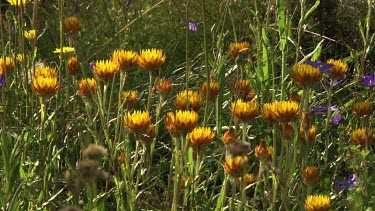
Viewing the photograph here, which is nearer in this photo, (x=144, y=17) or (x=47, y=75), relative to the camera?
(x=47, y=75)

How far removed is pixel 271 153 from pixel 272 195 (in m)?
0.09

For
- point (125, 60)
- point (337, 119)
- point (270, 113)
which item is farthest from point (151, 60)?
point (337, 119)

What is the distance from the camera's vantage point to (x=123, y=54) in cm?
152

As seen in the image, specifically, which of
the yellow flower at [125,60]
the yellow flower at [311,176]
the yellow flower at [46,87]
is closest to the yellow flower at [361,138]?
the yellow flower at [311,176]

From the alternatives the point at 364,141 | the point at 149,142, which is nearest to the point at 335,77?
the point at 364,141

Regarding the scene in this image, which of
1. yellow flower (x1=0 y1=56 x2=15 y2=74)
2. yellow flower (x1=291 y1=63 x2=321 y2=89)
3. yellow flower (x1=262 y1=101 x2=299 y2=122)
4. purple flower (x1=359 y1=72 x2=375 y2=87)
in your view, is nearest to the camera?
yellow flower (x1=262 y1=101 x2=299 y2=122)

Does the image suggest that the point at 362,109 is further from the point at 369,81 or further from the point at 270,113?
the point at 270,113

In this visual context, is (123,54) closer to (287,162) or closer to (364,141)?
(287,162)

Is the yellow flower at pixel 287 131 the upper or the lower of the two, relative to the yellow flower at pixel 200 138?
lower

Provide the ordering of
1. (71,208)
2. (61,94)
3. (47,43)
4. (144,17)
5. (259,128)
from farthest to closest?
(144,17)
(47,43)
(61,94)
(259,128)
(71,208)

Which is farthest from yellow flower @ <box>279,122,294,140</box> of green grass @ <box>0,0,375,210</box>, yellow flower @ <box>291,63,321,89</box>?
yellow flower @ <box>291,63,321,89</box>

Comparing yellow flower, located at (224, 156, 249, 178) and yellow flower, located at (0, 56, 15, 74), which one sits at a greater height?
yellow flower, located at (0, 56, 15, 74)

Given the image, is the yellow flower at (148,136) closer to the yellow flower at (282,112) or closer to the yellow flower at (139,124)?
the yellow flower at (139,124)

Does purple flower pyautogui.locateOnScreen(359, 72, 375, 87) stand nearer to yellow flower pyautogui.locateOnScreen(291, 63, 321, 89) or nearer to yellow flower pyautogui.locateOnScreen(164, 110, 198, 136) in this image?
yellow flower pyautogui.locateOnScreen(291, 63, 321, 89)
